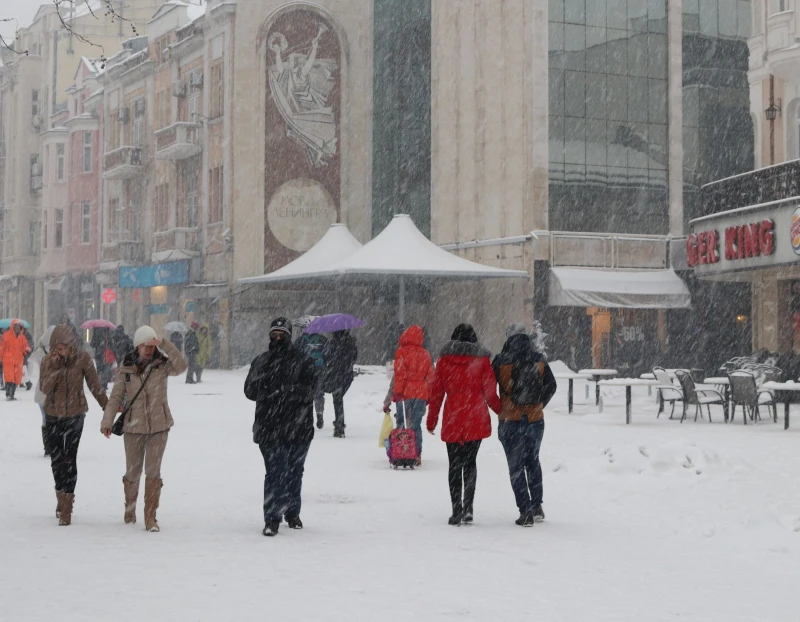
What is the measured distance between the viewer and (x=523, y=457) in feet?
32.4

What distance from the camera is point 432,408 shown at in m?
9.98

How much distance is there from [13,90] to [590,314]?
143ft

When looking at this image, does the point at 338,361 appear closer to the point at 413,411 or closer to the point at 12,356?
the point at 413,411

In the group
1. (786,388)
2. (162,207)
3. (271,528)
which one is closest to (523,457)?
(271,528)

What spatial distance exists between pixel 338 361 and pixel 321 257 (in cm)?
1670

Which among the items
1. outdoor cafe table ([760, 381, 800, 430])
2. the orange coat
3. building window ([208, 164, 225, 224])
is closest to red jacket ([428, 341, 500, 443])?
outdoor cafe table ([760, 381, 800, 430])

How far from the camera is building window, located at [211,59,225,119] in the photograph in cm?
4322

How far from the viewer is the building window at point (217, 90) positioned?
1702 inches

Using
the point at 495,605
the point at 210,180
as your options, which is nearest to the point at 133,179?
the point at 210,180

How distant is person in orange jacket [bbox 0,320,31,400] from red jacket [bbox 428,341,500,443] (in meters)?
16.8

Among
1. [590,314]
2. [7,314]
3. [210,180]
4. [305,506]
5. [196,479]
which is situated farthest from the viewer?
[7,314]

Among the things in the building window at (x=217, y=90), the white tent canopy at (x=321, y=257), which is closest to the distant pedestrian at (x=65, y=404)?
the white tent canopy at (x=321, y=257)

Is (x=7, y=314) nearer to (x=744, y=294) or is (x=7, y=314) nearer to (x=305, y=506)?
(x=744, y=294)

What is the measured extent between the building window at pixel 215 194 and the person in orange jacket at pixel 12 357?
18.4m
